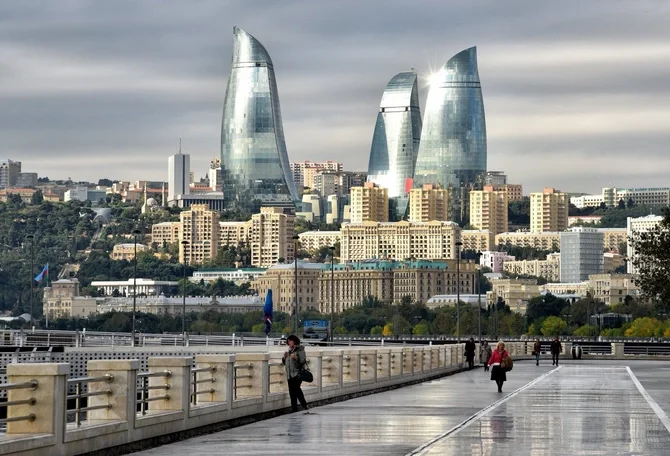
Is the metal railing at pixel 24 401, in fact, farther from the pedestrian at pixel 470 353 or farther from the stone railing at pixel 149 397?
the pedestrian at pixel 470 353

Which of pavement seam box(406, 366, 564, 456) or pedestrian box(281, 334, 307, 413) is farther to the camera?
pedestrian box(281, 334, 307, 413)

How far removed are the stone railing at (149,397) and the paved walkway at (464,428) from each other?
0.42m

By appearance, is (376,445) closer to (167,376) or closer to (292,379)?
(167,376)

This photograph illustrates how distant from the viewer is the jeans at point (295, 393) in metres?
30.9

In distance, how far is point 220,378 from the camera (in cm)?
2859

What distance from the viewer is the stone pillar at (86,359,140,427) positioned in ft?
74.2

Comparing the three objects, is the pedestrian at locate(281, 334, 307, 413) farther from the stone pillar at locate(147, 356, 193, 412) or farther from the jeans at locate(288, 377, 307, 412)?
the stone pillar at locate(147, 356, 193, 412)

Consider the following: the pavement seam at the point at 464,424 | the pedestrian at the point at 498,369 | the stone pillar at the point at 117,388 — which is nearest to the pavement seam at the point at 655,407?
the pavement seam at the point at 464,424

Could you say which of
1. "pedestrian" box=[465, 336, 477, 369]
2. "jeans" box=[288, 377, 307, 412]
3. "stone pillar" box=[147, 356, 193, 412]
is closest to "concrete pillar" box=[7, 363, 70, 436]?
"stone pillar" box=[147, 356, 193, 412]

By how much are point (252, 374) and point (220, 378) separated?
2627 millimetres

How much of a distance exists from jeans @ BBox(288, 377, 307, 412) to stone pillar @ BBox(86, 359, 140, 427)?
27.0ft

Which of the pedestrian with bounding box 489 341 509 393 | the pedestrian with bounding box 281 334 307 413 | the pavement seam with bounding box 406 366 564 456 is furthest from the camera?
the pedestrian with bounding box 489 341 509 393

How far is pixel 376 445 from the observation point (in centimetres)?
2392

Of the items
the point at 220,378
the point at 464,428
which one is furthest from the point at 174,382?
the point at 464,428
